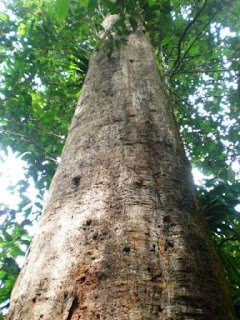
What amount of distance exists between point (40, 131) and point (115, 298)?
413 cm

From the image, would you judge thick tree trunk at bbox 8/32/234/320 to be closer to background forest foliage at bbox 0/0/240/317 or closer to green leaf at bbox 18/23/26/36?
background forest foliage at bbox 0/0/240/317

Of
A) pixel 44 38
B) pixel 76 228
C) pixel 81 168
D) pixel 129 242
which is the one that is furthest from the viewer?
pixel 44 38

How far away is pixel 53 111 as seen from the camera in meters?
4.59

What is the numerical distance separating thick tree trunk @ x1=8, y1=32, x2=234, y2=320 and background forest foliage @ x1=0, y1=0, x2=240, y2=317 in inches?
49.4

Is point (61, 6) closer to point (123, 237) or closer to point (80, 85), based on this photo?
point (123, 237)

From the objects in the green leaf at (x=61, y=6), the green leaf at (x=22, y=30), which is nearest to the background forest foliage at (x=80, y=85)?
the green leaf at (x=22, y=30)

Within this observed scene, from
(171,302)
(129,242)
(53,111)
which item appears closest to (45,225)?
(129,242)

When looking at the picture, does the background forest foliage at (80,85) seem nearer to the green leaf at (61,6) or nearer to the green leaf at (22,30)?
the green leaf at (22,30)

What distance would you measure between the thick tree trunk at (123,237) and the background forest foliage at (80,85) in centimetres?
126

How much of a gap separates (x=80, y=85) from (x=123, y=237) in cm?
319

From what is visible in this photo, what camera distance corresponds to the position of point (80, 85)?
12.8ft

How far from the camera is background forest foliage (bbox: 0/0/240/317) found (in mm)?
3100

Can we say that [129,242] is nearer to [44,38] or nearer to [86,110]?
[86,110]

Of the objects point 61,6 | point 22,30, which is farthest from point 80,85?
point 61,6
